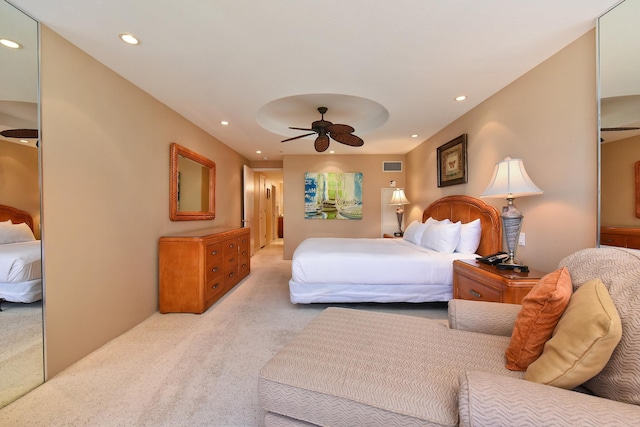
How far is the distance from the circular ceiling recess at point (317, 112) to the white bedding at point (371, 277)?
76.9 inches

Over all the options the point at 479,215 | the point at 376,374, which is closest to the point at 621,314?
the point at 376,374

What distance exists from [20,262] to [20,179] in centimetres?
52

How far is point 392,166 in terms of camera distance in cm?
566

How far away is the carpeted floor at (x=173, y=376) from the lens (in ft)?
4.67

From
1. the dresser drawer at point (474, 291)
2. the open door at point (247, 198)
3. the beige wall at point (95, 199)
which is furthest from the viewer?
the open door at point (247, 198)

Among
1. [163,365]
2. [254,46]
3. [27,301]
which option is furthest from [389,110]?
[27,301]

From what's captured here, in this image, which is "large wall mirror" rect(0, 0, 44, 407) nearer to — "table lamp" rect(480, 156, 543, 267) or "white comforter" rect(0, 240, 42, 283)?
"white comforter" rect(0, 240, 42, 283)

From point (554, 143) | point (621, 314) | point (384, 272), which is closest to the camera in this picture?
point (621, 314)

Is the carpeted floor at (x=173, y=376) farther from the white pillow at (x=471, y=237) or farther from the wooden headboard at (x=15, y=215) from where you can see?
the wooden headboard at (x=15, y=215)

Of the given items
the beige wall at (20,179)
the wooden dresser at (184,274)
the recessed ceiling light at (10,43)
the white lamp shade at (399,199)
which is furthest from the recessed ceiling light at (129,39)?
the white lamp shade at (399,199)

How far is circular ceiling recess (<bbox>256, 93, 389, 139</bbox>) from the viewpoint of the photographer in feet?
11.2

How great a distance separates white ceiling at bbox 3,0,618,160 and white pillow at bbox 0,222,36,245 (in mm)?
1325

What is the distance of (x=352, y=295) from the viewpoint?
2898 millimetres

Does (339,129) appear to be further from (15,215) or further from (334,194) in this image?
(15,215)
